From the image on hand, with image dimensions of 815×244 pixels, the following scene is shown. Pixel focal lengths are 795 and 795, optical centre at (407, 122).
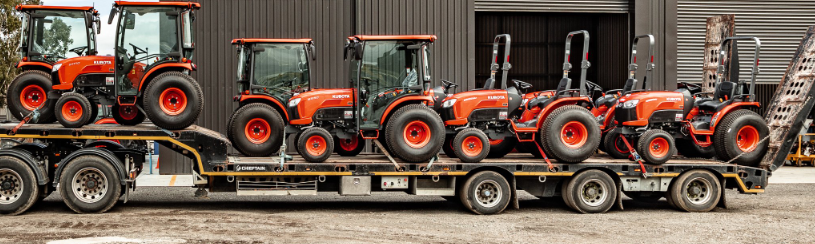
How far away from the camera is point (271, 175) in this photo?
11641mm

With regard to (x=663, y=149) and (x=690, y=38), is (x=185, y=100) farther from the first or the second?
(x=690, y=38)

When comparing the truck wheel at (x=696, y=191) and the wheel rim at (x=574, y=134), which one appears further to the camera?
the truck wheel at (x=696, y=191)

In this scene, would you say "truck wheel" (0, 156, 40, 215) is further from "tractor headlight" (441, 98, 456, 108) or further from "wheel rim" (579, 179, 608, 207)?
"wheel rim" (579, 179, 608, 207)

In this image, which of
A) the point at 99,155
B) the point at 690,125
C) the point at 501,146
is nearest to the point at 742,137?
the point at 690,125

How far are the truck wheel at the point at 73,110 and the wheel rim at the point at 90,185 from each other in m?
0.70

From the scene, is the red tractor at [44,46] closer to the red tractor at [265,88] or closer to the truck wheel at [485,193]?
the red tractor at [265,88]

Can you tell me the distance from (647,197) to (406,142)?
187 inches

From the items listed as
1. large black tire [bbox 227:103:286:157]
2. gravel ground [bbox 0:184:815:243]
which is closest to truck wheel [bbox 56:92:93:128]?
gravel ground [bbox 0:184:815:243]

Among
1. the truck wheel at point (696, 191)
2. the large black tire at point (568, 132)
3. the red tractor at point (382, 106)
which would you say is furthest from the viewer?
the truck wheel at point (696, 191)

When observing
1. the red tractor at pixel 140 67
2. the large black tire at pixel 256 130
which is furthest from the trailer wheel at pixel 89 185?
the large black tire at pixel 256 130

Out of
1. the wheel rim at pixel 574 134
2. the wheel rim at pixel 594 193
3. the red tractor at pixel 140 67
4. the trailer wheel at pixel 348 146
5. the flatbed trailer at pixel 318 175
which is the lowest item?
the wheel rim at pixel 594 193

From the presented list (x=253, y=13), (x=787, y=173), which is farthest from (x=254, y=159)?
(x=787, y=173)

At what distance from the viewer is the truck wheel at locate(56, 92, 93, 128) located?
37.1 feet

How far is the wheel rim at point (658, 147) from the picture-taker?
40.5ft
